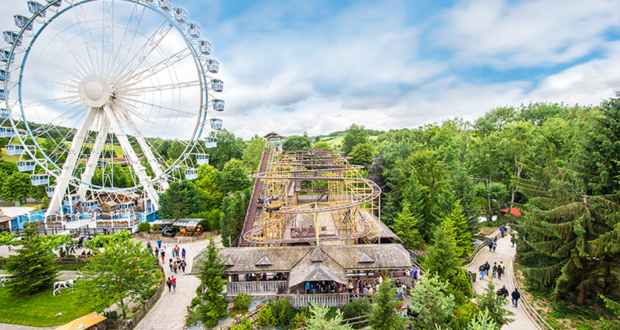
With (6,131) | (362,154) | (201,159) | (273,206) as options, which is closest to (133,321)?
(273,206)

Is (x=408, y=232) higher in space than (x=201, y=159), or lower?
lower

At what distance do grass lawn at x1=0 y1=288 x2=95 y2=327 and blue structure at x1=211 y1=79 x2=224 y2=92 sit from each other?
20.9 meters

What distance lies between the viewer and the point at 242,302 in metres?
15.8

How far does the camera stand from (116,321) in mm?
15242

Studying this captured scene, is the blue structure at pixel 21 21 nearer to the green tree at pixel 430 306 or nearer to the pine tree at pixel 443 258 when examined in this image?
the green tree at pixel 430 306

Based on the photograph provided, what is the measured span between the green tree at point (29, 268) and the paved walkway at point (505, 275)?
94.0 ft

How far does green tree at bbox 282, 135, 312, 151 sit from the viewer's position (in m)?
71.1

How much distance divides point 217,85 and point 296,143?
42998mm

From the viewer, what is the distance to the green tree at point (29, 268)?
18.4 metres

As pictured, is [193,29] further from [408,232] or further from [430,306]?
[430,306]

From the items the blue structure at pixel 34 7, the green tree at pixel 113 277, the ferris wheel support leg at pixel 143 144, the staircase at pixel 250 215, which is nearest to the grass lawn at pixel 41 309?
the green tree at pixel 113 277

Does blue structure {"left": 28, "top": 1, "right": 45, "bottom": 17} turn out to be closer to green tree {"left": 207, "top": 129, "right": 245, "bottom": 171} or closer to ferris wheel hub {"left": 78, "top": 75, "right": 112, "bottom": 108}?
ferris wheel hub {"left": 78, "top": 75, "right": 112, "bottom": 108}

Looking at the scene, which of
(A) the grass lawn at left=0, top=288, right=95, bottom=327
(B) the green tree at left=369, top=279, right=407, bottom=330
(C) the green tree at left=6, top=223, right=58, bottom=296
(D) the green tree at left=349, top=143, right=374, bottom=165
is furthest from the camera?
(D) the green tree at left=349, top=143, right=374, bottom=165

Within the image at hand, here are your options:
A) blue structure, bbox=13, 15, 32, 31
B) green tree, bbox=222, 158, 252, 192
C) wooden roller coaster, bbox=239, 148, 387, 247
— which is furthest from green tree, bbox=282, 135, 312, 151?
blue structure, bbox=13, 15, 32, 31
